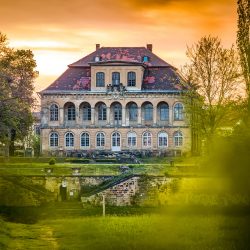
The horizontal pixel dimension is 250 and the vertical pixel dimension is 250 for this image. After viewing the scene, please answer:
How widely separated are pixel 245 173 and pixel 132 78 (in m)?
42.0

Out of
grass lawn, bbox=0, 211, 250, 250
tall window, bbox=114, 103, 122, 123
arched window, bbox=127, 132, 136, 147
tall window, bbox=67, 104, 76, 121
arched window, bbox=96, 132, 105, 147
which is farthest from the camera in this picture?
tall window, bbox=67, 104, 76, 121

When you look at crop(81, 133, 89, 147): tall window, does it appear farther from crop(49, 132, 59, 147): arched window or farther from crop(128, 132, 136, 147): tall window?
crop(128, 132, 136, 147): tall window

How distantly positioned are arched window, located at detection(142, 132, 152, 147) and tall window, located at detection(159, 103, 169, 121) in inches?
90.8

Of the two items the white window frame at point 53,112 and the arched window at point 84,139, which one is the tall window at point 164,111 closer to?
the arched window at point 84,139

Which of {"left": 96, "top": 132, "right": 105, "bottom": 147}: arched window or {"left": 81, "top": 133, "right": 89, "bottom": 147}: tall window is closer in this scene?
{"left": 96, "top": 132, "right": 105, "bottom": 147}: arched window

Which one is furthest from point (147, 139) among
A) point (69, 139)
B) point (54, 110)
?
point (54, 110)

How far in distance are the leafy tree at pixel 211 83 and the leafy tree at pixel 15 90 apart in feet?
41.7

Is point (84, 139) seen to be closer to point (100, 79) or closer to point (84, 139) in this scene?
point (84, 139)

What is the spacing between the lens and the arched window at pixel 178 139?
243 feet

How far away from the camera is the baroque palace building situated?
74000 millimetres

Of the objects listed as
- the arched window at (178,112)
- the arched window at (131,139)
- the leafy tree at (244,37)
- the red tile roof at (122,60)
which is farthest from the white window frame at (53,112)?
the leafy tree at (244,37)

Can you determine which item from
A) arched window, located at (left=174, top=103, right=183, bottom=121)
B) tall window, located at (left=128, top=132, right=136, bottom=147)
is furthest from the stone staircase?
arched window, located at (left=174, top=103, right=183, bottom=121)

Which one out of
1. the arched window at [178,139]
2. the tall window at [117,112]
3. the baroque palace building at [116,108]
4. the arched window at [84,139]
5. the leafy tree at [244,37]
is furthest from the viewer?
the tall window at [117,112]

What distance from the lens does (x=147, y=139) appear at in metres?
74.3
